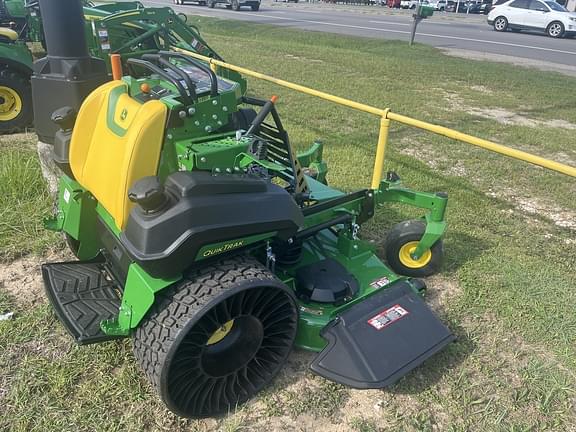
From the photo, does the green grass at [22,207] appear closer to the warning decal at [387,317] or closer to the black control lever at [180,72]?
the black control lever at [180,72]

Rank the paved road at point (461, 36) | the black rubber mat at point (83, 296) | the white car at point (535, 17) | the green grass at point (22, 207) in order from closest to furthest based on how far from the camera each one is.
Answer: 1. the black rubber mat at point (83, 296)
2. the green grass at point (22, 207)
3. the paved road at point (461, 36)
4. the white car at point (535, 17)

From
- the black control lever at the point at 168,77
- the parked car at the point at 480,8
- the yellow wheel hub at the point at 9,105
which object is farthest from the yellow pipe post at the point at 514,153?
the parked car at the point at 480,8

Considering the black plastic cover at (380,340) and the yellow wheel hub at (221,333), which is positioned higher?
the yellow wheel hub at (221,333)

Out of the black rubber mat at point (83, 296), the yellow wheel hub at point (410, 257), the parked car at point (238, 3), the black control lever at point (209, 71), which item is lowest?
the yellow wheel hub at point (410, 257)

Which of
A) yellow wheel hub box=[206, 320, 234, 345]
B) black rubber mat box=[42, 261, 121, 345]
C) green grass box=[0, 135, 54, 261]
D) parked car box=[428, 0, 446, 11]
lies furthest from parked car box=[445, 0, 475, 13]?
yellow wheel hub box=[206, 320, 234, 345]

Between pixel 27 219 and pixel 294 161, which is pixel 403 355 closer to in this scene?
pixel 294 161

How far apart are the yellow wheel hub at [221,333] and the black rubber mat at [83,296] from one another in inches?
18.3

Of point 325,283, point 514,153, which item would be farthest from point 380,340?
point 514,153

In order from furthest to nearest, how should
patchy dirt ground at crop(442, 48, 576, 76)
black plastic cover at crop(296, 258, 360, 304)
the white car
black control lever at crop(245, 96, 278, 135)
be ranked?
the white car < patchy dirt ground at crop(442, 48, 576, 76) < black plastic cover at crop(296, 258, 360, 304) < black control lever at crop(245, 96, 278, 135)

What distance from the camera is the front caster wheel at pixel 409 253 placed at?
363cm

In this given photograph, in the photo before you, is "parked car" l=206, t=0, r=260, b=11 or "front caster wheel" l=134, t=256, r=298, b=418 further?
"parked car" l=206, t=0, r=260, b=11

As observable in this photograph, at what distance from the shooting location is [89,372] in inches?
108

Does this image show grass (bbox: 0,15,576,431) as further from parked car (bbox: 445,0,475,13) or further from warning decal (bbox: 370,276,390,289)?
parked car (bbox: 445,0,475,13)

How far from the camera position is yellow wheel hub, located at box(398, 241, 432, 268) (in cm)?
367
